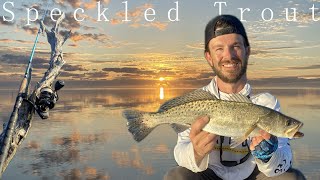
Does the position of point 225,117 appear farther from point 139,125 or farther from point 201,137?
point 139,125

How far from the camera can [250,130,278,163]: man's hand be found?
5918 millimetres

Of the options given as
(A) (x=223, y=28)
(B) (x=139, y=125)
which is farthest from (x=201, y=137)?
(A) (x=223, y=28)

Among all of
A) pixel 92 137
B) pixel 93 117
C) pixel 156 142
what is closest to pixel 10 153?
pixel 156 142

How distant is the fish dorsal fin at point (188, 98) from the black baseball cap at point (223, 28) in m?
1.51

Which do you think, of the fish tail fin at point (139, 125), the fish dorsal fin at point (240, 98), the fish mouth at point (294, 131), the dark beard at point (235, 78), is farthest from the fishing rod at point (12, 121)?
the fish mouth at point (294, 131)

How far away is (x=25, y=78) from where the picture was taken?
37.4ft

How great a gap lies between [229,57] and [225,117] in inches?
53.6

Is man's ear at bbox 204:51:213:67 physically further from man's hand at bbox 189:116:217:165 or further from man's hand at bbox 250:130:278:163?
man's hand at bbox 250:130:278:163

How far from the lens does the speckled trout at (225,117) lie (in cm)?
594

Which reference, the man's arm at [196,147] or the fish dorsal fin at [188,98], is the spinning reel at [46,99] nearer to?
the man's arm at [196,147]

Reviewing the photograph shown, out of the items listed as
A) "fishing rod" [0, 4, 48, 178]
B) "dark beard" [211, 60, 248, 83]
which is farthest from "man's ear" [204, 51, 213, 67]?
"fishing rod" [0, 4, 48, 178]

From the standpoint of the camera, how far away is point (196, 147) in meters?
6.14

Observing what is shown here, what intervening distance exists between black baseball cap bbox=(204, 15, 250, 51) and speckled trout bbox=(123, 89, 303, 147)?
4.96 ft

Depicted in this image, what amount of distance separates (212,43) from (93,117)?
41727 mm
